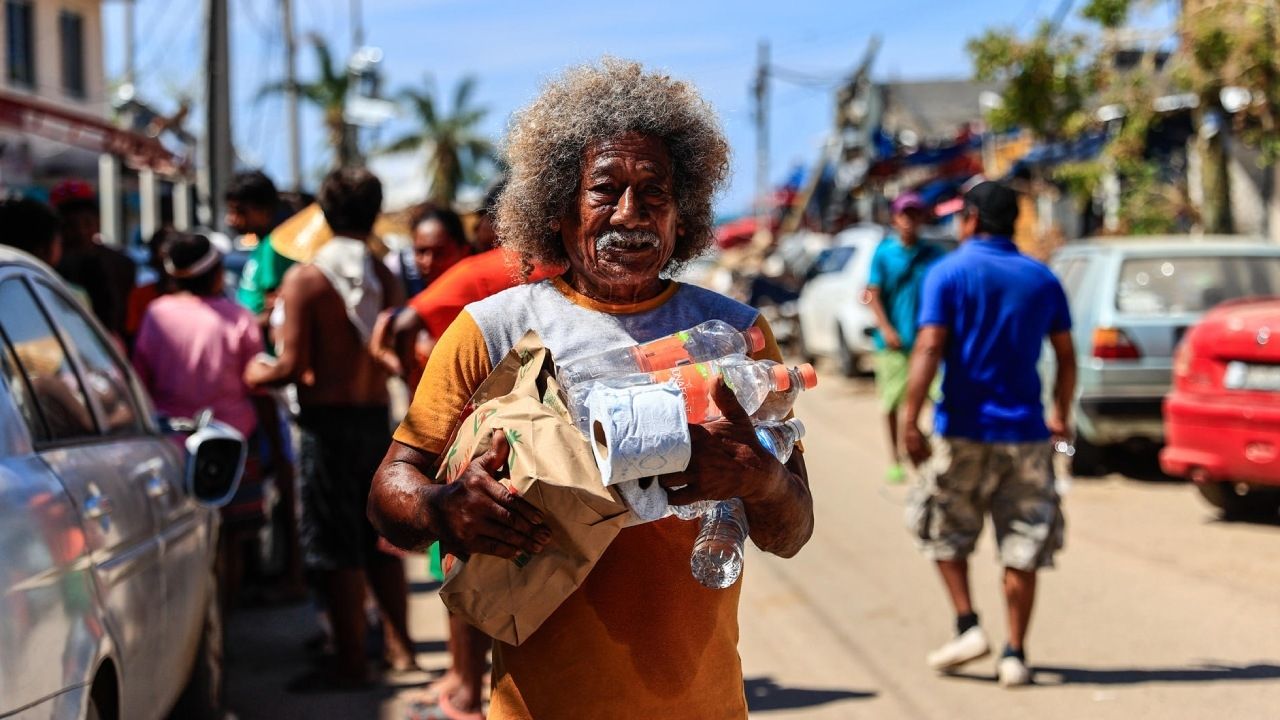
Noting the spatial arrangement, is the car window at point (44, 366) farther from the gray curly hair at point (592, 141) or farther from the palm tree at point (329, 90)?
the palm tree at point (329, 90)

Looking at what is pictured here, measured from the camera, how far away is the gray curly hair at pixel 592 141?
298 centimetres

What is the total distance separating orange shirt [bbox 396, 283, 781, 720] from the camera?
9.14ft

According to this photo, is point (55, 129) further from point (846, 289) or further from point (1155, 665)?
point (1155, 665)

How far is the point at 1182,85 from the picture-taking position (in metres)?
15.8

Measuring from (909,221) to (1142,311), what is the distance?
5.83ft

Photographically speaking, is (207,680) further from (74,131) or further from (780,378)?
(74,131)

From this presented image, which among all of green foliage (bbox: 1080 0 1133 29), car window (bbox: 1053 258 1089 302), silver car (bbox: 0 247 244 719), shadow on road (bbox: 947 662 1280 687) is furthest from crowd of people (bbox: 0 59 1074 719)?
green foliage (bbox: 1080 0 1133 29)

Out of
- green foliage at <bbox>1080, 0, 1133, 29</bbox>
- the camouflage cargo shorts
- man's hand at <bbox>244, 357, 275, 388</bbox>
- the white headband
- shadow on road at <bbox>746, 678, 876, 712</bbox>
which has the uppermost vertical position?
green foliage at <bbox>1080, 0, 1133, 29</bbox>

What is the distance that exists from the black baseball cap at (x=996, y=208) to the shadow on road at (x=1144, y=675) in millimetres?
1877

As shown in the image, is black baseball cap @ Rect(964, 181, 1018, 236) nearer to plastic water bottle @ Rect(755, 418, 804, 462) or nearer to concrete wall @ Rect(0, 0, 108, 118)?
plastic water bottle @ Rect(755, 418, 804, 462)

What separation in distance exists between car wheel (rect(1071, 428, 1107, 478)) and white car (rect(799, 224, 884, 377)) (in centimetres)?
624

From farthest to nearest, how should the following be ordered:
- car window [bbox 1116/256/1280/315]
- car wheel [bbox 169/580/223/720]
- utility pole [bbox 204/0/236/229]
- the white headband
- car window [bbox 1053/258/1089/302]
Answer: utility pole [bbox 204/0/236/229]
car window [bbox 1053/258/1089/302]
car window [bbox 1116/256/1280/315]
the white headband
car wheel [bbox 169/580/223/720]

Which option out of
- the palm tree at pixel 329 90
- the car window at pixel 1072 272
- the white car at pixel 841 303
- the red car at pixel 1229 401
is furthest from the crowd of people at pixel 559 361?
the palm tree at pixel 329 90

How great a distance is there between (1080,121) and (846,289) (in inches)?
138
